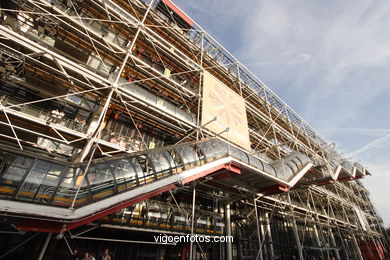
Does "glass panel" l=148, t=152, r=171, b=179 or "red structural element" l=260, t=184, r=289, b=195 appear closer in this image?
"glass panel" l=148, t=152, r=171, b=179

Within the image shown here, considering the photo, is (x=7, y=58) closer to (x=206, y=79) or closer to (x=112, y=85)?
(x=112, y=85)

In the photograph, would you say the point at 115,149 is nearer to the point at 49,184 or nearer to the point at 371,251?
the point at 49,184

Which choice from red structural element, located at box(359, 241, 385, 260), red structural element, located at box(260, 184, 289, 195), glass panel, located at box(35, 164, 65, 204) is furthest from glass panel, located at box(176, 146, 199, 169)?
red structural element, located at box(359, 241, 385, 260)

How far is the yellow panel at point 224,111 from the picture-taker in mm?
11953

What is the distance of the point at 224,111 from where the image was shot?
13102 millimetres

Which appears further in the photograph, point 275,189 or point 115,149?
point 275,189

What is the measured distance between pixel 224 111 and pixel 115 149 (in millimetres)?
7727

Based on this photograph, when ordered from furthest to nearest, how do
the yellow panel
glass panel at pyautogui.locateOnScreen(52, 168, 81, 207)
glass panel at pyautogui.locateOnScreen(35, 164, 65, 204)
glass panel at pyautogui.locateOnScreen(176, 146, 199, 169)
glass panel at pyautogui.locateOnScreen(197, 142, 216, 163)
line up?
the yellow panel
glass panel at pyautogui.locateOnScreen(197, 142, 216, 163)
glass panel at pyautogui.locateOnScreen(176, 146, 199, 169)
glass panel at pyautogui.locateOnScreen(52, 168, 81, 207)
glass panel at pyautogui.locateOnScreen(35, 164, 65, 204)

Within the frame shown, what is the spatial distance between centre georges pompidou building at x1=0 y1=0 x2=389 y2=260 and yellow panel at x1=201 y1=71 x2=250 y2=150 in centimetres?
10

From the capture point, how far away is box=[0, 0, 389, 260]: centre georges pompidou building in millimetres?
5125

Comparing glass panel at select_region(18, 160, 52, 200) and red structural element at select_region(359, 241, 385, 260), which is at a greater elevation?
glass panel at select_region(18, 160, 52, 200)

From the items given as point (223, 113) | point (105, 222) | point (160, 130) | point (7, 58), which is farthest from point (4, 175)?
point (223, 113)

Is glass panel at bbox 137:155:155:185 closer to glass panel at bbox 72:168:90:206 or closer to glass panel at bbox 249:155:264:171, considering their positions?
glass panel at bbox 72:168:90:206

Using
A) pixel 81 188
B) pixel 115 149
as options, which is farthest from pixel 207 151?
pixel 81 188
